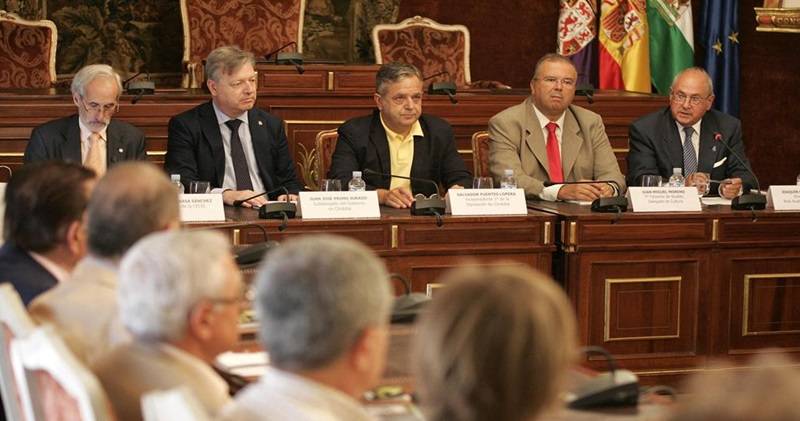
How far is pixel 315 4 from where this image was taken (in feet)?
29.8

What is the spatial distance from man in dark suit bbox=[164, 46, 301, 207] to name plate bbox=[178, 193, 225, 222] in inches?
32.2

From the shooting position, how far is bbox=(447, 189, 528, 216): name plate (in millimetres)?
4785

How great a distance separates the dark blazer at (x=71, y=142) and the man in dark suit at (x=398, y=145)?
0.84m

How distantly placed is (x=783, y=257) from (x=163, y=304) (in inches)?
141

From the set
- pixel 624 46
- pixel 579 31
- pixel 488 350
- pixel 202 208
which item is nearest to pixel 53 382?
pixel 488 350

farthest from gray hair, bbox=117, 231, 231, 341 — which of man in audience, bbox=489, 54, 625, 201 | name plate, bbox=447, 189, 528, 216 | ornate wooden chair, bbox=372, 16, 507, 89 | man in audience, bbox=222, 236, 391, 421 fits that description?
ornate wooden chair, bbox=372, 16, 507, 89

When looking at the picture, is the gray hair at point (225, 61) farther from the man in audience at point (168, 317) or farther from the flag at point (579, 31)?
the flag at point (579, 31)

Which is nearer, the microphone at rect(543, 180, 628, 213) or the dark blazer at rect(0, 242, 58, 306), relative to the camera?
the dark blazer at rect(0, 242, 58, 306)

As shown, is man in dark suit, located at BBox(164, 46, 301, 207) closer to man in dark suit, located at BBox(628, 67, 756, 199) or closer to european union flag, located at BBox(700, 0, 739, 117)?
man in dark suit, located at BBox(628, 67, 756, 199)

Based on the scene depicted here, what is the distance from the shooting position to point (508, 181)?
198 inches

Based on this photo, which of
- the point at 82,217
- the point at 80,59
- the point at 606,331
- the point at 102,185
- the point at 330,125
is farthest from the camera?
the point at 80,59

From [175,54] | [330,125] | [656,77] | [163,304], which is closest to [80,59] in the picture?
[175,54]

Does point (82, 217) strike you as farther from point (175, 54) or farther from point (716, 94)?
point (716, 94)

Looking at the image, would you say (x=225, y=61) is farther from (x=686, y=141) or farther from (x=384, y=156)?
(x=686, y=141)
